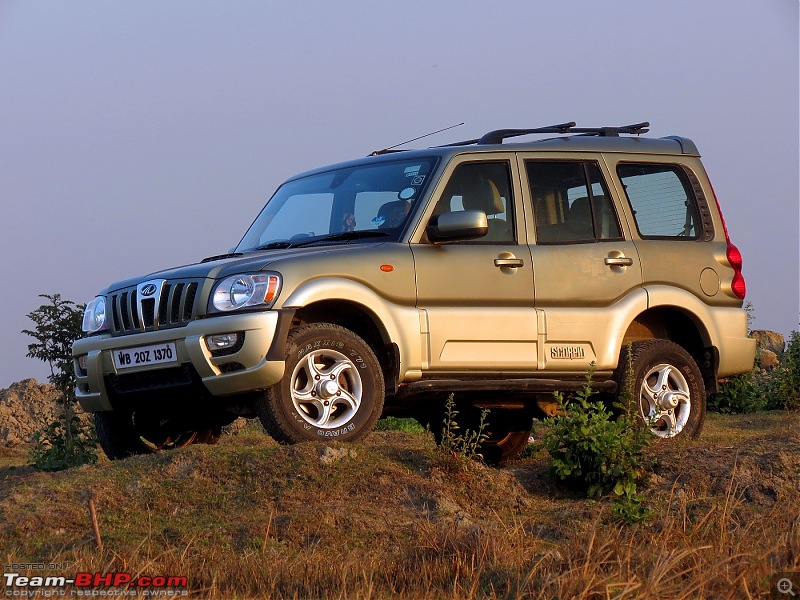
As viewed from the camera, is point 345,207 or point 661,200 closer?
point 345,207

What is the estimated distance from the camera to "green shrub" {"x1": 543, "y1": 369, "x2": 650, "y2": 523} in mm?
7996

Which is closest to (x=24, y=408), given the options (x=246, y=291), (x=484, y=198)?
(x=484, y=198)

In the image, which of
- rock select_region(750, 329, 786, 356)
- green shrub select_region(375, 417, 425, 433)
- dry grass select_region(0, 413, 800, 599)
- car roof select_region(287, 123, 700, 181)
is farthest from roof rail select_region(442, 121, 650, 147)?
rock select_region(750, 329, 786, 356)

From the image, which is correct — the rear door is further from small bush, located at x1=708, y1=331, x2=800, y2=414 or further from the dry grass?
small bush, located at x1=708, y1=331, x2=800, y2=414

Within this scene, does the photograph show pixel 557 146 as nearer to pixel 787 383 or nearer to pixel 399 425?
pixel 399 425

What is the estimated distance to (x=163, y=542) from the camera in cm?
678

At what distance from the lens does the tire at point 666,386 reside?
9.10m

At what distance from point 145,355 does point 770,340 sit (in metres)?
13.9

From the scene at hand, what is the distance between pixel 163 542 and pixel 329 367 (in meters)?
1.63

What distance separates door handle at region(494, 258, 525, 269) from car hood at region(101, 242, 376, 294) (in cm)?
78

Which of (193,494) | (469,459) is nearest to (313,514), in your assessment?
(193,494)

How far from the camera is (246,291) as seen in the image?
25.6ft

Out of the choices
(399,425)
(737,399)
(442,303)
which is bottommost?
(737,399)

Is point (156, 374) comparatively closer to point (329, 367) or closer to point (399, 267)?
point (329, 367)
